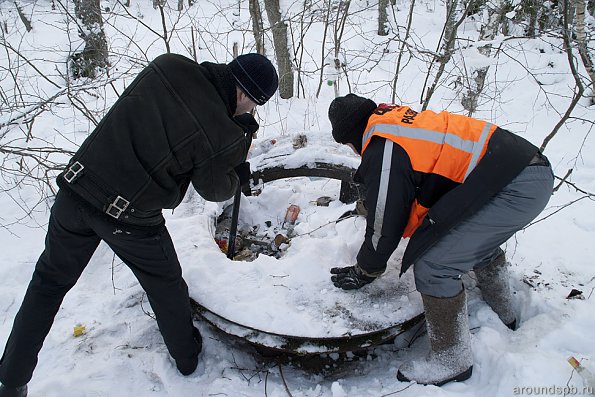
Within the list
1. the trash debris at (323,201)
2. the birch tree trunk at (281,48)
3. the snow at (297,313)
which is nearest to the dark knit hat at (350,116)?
the snow at (297,313)

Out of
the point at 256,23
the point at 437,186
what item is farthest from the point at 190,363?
the point at 256,23

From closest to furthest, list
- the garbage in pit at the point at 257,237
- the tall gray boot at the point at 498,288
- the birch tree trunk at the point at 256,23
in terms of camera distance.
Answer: the tall gray boot at the point at 498,288 → the garbage in pit at the point at 257,237 → the birch tree trunk at the point at 256,23

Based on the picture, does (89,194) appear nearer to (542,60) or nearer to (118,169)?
(118,169)

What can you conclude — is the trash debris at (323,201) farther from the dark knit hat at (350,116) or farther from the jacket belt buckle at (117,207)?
the jacket belt buckle at (117,207)

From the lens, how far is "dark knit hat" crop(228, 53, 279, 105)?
1824 millimetres

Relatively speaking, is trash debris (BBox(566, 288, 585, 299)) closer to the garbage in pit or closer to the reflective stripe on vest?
the reflective stripe on vest

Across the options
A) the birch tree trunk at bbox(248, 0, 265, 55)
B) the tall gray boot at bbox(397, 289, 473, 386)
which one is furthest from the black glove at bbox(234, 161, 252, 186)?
the birch tree trunk at bbox(248, 0, 265, 55)

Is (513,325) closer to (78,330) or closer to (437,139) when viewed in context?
(437,139)

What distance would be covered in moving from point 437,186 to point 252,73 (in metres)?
1.02

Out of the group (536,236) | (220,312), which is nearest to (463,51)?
(536,236)

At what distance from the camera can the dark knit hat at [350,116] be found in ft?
6.40

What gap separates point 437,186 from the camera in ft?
6.26

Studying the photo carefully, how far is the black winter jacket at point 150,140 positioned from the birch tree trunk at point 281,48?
4701mm

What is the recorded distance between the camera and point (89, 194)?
1714 millimetres
